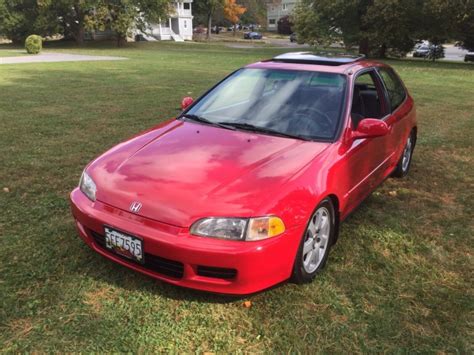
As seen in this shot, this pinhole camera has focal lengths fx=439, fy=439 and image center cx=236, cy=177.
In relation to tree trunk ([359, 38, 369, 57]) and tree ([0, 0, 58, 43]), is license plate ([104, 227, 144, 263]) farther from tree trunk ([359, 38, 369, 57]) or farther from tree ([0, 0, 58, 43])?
tree ([0, 0, 58, 43])

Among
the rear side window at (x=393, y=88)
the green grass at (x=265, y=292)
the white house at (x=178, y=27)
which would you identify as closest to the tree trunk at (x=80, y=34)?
the white house at (x=178, y=27)

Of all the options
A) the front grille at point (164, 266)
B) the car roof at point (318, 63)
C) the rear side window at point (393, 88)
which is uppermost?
the car roof at point (318, 63)

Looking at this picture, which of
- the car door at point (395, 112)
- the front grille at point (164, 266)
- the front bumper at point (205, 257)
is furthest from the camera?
the car door at point (395, 112)

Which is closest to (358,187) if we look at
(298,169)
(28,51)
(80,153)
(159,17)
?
(298,169)

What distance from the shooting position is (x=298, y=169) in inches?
117

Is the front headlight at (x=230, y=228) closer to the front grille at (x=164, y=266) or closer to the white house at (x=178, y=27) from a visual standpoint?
the front grille at (x=164, y=266)

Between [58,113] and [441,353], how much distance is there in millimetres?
7880

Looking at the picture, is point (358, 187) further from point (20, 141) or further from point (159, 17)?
point (159, 17)

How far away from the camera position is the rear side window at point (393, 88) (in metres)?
4.71

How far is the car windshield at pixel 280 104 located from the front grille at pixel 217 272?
4.39ft

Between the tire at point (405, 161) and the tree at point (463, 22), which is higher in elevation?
the tree at point (463, 22)

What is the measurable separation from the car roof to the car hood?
980 mm

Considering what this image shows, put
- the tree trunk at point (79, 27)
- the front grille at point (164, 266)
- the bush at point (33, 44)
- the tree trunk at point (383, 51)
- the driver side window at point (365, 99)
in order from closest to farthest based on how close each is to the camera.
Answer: the front grille at point (164, 266) < the driver side window at point (365, 99) < the bush at point (33, 44) < the tree trunk at point (383, 51) < the tree trunk at point (79, 27)

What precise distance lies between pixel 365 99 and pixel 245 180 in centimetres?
203
